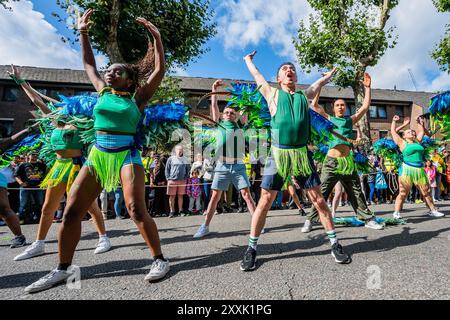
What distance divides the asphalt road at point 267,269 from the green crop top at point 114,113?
1.32 meters

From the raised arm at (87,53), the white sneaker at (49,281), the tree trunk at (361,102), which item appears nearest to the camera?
the white sneaker at (49,281)

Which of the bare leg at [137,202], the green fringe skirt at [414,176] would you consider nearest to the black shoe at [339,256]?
the bare leg at [137,202]

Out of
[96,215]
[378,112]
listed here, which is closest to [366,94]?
[96,215]

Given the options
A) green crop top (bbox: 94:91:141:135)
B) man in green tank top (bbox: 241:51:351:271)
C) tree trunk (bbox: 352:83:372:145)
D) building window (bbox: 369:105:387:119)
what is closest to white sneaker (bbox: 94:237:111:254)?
green crop top (bbox: 94:91:141:135)

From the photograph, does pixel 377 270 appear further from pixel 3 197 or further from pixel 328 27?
pixel 328 27

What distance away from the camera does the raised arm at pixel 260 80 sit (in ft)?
9.20

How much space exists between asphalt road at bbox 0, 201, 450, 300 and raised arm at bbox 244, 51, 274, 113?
1667 millimetres

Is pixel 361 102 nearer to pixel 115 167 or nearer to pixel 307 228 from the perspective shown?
pixel 307 228

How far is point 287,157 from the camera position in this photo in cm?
267

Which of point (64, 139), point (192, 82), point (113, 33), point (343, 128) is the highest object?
point (192, 82)

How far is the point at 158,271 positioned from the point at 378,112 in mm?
31182

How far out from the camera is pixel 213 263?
8.79 feet

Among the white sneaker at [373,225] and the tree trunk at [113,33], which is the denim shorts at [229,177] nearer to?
the white sneaker at [373,225]
